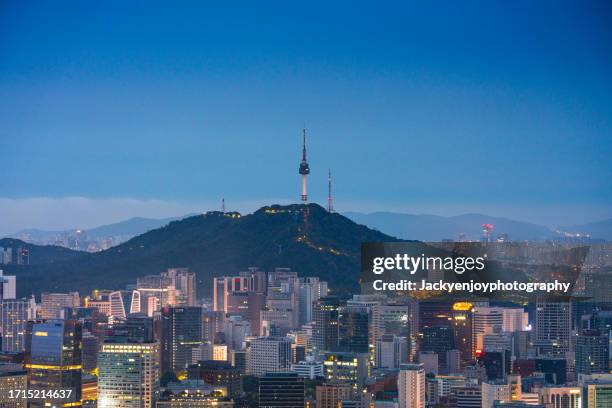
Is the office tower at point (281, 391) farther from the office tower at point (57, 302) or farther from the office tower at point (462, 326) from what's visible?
the office tower at point (57, 302)

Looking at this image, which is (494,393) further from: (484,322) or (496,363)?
(484,322)

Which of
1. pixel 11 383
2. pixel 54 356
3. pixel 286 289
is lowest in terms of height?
pixel 11 383

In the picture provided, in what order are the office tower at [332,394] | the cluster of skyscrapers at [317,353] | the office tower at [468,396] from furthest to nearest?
1. the office tower at [332,394]
2. the cluster of skyscrapers at [317,353]
3. the office tower at [468,396]

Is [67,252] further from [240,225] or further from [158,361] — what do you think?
[158,361]

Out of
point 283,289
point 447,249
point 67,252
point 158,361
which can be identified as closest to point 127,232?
point 67,252

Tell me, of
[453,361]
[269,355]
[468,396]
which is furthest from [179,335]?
[468,396]

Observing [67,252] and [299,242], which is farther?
[299,242]

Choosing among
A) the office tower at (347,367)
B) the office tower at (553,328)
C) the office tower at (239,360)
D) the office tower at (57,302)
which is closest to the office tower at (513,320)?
the office tower at (553,328)
